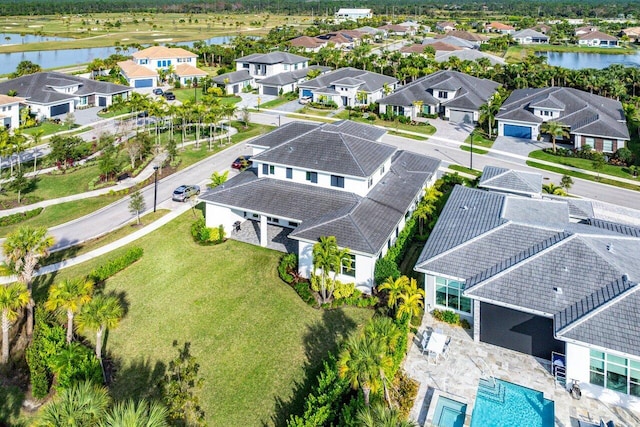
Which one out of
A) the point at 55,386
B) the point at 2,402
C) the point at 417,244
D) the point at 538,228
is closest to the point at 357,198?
the point at 417,244

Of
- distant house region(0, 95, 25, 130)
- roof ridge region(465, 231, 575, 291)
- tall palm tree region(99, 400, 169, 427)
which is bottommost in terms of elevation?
tall palm tree region(99, 400, 169, 427)

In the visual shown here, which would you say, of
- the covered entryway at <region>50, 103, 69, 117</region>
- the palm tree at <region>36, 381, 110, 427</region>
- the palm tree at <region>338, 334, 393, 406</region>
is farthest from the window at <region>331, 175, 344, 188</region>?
the covered entryway at <region>50, 103, 69, 117</region>

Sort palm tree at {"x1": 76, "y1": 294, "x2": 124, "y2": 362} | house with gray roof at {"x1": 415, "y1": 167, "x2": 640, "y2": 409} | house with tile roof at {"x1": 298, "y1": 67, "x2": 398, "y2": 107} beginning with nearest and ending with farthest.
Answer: house with gray roof at {"x1": 415, "y1": 167, "x2": 640, "y2": 409} → palm tree at {"x1": 76, "y1": 294, "x2": 124, "y2": 362} → house with tile roof at {"x1": 298, "y1": 67, "x2": 398, "y2": 107}

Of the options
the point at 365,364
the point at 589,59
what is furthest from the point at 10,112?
the point at 589,59

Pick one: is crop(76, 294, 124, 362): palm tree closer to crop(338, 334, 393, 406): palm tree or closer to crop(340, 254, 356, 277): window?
crop(338, 334, 393, 406): palm tree

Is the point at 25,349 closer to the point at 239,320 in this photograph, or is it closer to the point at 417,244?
the point at 239,320

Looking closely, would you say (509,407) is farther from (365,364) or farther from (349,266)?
(349,266)
